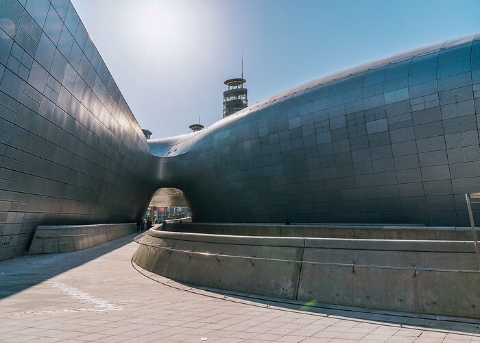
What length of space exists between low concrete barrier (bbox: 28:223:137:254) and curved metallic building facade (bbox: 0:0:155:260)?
0.62m

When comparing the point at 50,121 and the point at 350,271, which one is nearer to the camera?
the point at 350,271

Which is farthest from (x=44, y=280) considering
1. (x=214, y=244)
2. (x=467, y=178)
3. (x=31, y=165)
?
(x=467, y=178)

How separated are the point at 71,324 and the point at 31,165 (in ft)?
48.4

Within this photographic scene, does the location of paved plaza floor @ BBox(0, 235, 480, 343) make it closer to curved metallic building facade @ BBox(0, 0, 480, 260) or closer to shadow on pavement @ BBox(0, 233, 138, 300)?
shadow on pavement @ BBox(0, 233, 138, 300)

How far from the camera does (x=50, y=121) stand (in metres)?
18.9

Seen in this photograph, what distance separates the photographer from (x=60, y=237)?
2119cm

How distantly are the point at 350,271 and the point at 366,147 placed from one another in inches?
722

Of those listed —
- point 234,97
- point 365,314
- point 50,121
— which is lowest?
point 365,314

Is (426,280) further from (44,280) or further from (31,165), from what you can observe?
(31,165)

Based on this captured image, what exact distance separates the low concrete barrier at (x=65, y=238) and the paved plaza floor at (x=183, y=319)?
32.4ft

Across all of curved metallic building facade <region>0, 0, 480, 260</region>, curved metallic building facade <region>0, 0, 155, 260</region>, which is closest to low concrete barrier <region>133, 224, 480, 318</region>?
curved metallic building facade <region>0, 0, 155, 260</region>

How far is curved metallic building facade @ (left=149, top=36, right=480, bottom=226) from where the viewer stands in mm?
21078

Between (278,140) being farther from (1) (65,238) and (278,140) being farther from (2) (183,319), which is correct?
(2) (183,319)

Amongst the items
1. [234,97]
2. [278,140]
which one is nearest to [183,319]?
[278,140]
